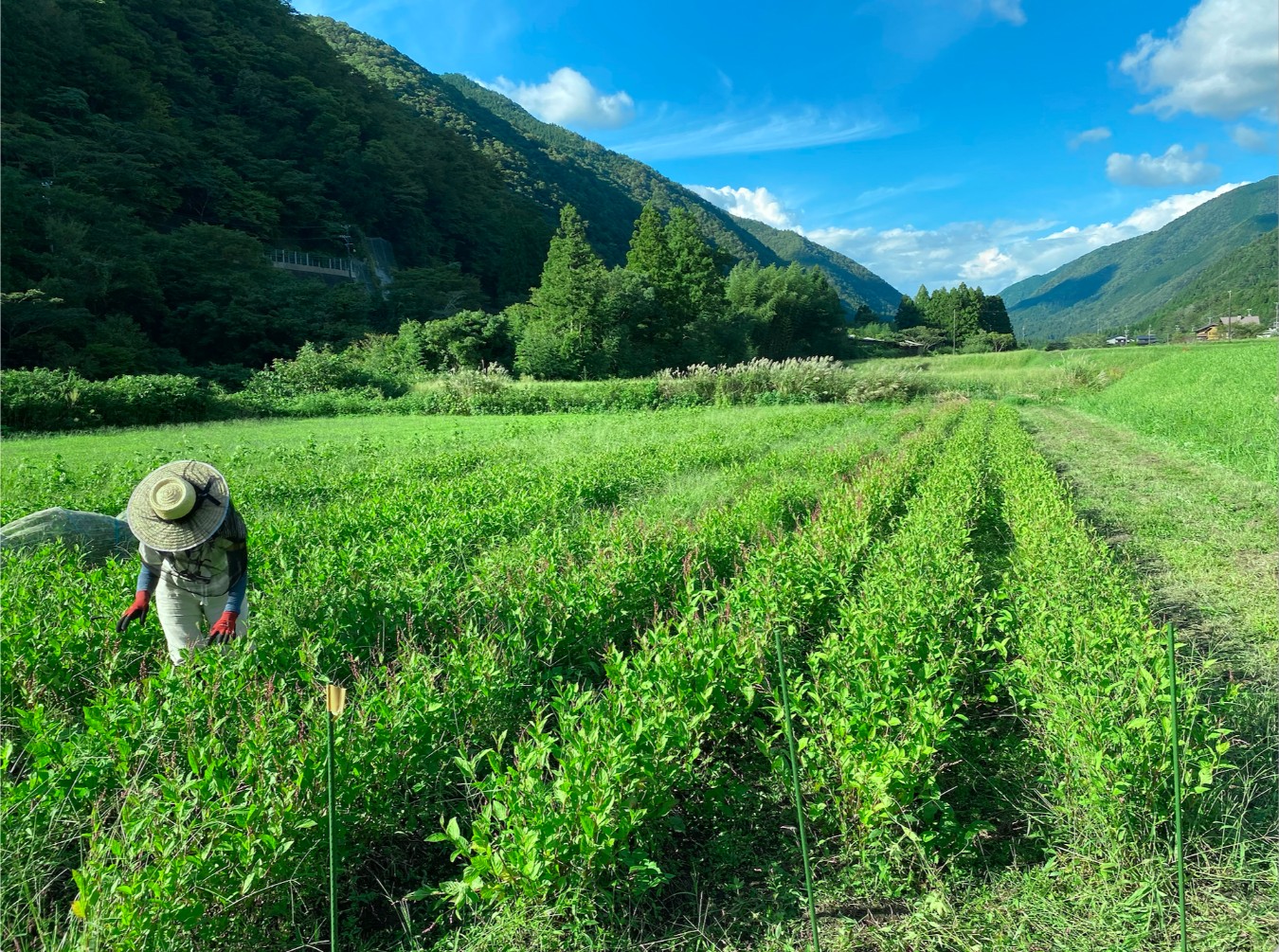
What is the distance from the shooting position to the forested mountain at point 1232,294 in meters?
92.5

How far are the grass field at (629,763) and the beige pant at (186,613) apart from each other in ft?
0.89

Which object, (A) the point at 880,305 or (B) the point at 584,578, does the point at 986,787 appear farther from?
(A) the point at 880,305

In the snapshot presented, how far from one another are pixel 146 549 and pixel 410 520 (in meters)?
3.41

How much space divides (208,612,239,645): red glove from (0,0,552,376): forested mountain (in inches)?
1166

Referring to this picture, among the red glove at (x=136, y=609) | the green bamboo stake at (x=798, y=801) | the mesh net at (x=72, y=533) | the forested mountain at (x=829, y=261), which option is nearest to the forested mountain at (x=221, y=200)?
the mesh net at (x=72, y=533)

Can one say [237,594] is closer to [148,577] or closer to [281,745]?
[148,577]

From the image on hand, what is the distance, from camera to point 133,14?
49.5 m

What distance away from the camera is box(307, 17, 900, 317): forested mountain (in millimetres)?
83688

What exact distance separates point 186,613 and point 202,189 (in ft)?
177

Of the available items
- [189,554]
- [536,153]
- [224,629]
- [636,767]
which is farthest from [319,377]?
[536,153]

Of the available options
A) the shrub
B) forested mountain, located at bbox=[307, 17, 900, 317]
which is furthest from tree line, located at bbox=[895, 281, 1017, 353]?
the shrub

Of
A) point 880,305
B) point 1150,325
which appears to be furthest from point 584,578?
point 880,305

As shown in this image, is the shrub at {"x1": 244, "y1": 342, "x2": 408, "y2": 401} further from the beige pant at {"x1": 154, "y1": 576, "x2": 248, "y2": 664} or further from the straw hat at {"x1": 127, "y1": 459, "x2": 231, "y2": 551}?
the straw hat at {"x1": 127, "y1": 459, "x2": 231, "y2": 551}

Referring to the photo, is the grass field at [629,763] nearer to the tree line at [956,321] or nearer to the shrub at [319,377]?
the shrub at [319,377]
